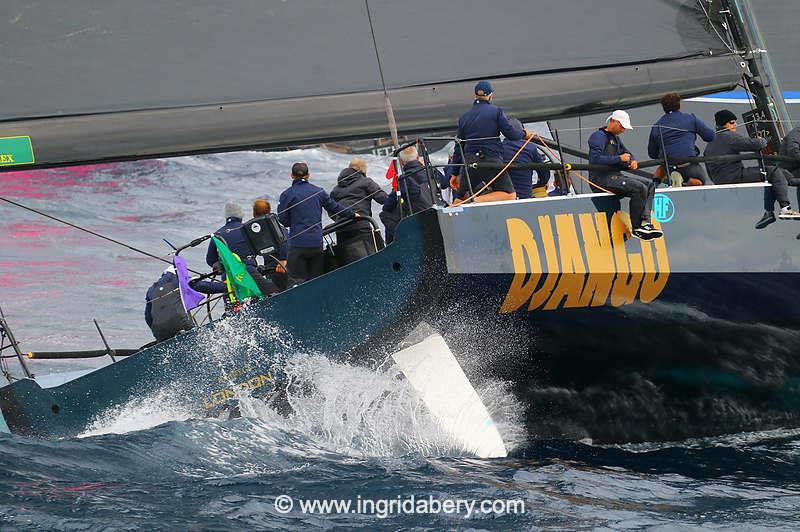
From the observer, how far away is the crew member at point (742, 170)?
20.3 feet

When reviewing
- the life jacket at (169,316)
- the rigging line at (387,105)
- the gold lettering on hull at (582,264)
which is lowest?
the gold lettering on hull at (582,264)

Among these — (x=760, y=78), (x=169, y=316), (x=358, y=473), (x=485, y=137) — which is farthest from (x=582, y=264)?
(x=169, y=316)

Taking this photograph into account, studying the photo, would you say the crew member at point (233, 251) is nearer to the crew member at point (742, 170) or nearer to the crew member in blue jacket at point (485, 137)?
the crew member in blue jacket at point (485, 137)

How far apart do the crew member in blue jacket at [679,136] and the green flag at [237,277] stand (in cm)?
221

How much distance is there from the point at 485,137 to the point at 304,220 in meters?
1.17

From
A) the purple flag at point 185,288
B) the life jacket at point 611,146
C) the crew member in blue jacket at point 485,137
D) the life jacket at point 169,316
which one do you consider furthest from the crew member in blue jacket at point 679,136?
the life jacket at point 169,316

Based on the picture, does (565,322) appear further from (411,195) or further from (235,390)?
(235,390)

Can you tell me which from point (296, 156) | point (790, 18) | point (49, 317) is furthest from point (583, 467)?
point (296, 156)

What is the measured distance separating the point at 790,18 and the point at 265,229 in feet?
11.8

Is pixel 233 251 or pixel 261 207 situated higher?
pixel 261 207

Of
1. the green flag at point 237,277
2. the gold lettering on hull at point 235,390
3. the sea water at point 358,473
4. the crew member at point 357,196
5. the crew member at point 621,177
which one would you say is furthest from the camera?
the crew member at point 357,196

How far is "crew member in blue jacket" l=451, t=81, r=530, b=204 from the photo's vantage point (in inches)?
233

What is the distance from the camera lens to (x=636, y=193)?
19.0 ft

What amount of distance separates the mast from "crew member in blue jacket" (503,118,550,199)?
4.08 feet
